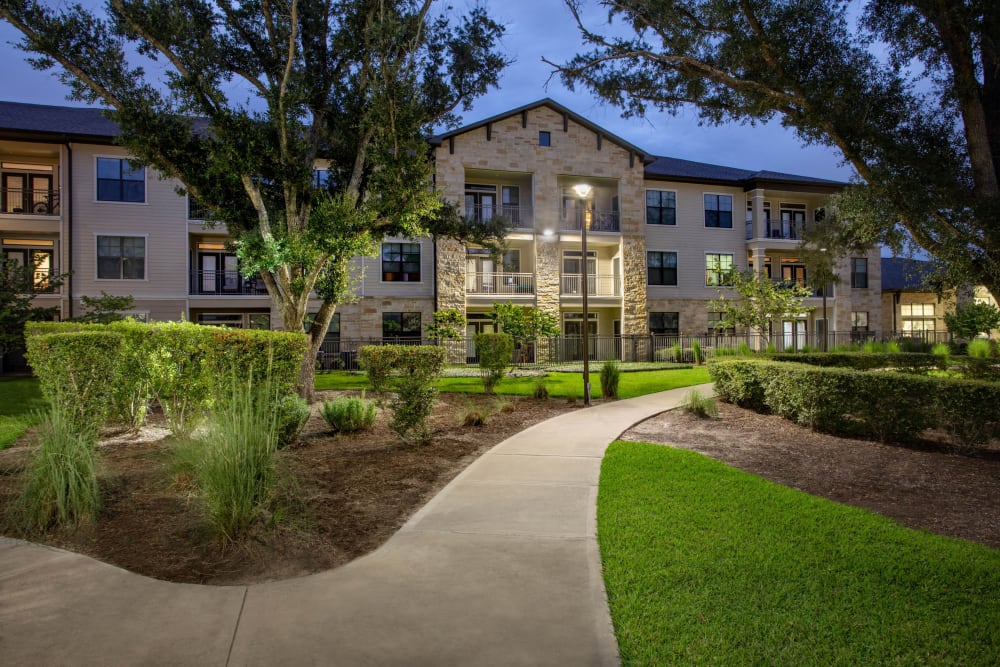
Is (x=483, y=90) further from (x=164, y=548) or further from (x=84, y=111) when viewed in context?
(x=84, y=111)

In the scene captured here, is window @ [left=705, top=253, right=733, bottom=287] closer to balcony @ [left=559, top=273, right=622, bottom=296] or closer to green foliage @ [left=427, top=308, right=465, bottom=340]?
balcony @ [left=559, top=273, right=622, bottom=296]

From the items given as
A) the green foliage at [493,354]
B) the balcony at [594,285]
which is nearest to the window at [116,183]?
the green foliage at [493,354]

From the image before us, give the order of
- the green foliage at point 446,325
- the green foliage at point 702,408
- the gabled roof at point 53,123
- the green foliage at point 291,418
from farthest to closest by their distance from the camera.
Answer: the gabled roof at point 53,123 → the green foliage at point 446,325 → the green foliage at point 702,408 → the green foliage at point 291,418

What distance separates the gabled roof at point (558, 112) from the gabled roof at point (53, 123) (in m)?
13.0

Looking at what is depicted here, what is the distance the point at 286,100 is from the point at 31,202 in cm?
1998

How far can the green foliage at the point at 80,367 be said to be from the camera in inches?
274

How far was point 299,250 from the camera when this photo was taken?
10.9 m

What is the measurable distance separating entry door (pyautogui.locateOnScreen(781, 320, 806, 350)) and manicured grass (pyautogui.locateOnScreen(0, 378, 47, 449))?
3314 centimetres

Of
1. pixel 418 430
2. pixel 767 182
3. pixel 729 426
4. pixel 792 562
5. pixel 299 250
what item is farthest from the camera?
pixel 767 182

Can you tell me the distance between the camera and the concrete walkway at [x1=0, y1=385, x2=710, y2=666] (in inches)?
111

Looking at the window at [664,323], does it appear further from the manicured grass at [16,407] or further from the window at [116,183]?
the manicured grass at [16,407]

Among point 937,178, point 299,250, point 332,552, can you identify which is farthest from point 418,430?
point 937,178

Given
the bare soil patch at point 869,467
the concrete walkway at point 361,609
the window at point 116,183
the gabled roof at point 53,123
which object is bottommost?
the bare soil patch at point 869,467

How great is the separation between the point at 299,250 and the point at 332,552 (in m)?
7.93
